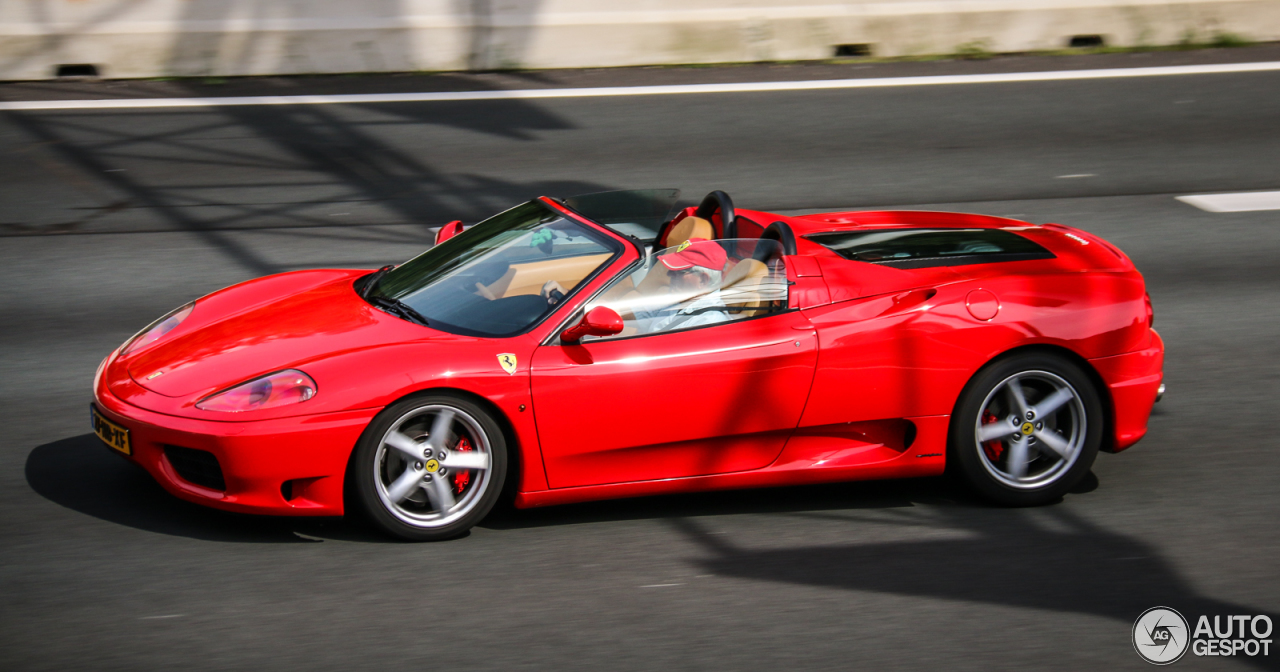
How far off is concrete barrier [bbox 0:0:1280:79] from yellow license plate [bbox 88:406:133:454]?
8.72 metres

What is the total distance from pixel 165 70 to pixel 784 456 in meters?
9.99

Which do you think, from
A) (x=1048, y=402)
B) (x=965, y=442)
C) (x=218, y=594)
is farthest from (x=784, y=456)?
(x=218, y=594)

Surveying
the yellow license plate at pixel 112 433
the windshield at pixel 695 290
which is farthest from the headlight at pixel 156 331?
the windshield at pixel 695 290

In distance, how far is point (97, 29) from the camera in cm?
1262

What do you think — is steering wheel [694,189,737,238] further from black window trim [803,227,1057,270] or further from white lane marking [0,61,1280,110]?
white lane marking [0,61,1280,110]

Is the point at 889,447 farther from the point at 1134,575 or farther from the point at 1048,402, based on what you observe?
the point at 1134,575

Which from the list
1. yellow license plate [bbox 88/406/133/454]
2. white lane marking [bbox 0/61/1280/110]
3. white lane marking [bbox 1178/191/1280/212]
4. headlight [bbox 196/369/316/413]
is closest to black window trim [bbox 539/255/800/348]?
headlight [bbox 196/369/316/413]

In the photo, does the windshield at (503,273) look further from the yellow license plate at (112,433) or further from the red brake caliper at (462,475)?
the yellow license plate at (112,433)

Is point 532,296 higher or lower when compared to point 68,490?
higher

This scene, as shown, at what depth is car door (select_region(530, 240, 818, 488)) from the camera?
4.84m

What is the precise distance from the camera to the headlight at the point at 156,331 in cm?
536

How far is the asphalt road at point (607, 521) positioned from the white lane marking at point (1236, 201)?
0.19 m

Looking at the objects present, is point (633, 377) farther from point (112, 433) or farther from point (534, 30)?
point (534, 30)

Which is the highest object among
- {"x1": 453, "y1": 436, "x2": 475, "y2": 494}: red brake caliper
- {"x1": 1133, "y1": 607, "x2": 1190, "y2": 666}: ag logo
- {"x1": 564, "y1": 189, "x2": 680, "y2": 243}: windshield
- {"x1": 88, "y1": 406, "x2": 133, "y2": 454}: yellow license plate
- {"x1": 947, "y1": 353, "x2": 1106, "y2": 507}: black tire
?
{"x1": 564, "y1": 189, "x2": 680, "y2": 243}: windshield
